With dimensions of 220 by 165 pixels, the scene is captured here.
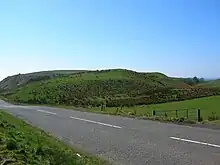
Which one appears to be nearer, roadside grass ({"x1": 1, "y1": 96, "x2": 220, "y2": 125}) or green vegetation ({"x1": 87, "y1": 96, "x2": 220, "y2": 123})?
roadside grass ({"x1": 1, "y1": 96, "x2": 220, "y2": 125})

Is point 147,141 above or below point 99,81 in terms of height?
below

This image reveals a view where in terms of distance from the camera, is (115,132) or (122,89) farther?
(122,89)

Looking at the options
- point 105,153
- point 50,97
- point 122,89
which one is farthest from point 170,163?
point 122,89

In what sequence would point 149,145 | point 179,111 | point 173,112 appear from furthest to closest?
1. point 179,111
2. point 173,112
3. point 149,145

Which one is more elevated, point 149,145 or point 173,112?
point 173,112

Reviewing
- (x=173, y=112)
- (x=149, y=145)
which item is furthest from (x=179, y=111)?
(x=149, y=145)

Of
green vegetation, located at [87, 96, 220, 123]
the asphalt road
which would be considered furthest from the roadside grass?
the asphalt road

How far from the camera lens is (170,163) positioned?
11.0 metres

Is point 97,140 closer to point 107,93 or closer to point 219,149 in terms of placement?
point 219,149

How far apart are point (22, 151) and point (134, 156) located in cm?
381

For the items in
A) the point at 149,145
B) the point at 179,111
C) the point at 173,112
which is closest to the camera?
the point at 149,145

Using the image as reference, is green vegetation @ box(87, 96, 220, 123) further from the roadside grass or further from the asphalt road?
the asphalt road

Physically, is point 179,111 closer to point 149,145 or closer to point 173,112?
point 173,112

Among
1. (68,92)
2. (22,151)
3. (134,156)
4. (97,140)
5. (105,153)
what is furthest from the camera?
(68,92)
